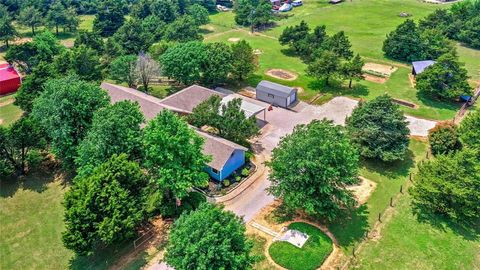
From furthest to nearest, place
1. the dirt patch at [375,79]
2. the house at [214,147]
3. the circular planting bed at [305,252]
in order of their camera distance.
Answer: the dirt patch at [375,79], the house at [214,147], the circular planting bed at [305,252]

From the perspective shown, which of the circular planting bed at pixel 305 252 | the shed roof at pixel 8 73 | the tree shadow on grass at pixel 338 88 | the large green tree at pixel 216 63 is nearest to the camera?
the circular planting bed at pixel 305 252

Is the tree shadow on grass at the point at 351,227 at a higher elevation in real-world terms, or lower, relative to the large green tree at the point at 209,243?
lower

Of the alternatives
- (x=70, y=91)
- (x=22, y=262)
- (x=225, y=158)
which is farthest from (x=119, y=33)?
(x=22, y=262)

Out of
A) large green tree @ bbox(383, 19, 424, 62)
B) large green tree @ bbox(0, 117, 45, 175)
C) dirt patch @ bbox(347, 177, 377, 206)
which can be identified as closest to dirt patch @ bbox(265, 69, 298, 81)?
large green tree @ bbox(383, 19, 424, 62)

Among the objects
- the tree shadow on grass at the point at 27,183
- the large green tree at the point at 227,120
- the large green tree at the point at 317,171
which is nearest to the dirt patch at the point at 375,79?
the large green tree at the point at 227,120

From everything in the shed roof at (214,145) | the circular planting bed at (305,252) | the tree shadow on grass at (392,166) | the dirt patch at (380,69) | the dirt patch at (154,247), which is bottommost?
the dirt patch at (154,247)

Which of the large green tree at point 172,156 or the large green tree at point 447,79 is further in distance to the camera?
the large green tree at point 447,79

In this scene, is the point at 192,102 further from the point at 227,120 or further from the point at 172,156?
the point at 172,156

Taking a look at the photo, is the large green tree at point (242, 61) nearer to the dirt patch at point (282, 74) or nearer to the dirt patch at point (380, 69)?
the dirt patch at point (282, 74)
